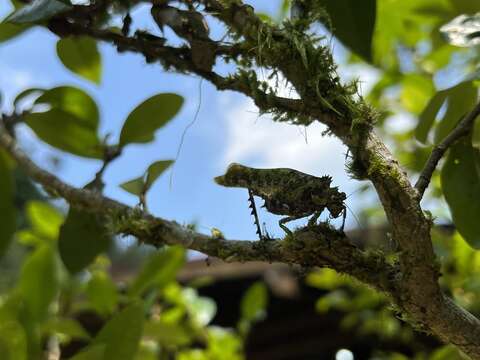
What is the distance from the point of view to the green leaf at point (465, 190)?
47 cm

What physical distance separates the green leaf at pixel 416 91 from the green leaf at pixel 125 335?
0.60 meters

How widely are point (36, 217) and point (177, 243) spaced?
0.56 metres

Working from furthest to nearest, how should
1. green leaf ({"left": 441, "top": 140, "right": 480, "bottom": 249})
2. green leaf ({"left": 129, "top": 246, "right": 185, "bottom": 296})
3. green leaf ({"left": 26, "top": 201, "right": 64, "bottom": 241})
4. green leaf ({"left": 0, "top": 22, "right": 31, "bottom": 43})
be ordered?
green leaf ({"left": 26, "top": 201, "right": 64, "bottom": 241}), green leaf ({"left": 129, "top": 246, "right": 185, "bottom": 296}), green leaf ({"left": 0, "top": 22, "right": 31, "bottom": 43}), green leaf ({"left": 441, "top": 140, "right": 480, "bottom": 249})

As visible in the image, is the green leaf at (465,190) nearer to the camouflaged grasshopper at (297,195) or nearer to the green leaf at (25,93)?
the camouflaged grasshopper at (297,195)

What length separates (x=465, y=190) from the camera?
0.47 metres

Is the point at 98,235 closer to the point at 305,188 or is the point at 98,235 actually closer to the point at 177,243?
the point at 177,243

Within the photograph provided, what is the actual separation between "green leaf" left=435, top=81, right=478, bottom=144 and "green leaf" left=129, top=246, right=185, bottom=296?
1.03 ft

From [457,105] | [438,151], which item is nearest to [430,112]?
[457,105]

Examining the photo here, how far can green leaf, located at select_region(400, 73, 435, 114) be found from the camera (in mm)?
960

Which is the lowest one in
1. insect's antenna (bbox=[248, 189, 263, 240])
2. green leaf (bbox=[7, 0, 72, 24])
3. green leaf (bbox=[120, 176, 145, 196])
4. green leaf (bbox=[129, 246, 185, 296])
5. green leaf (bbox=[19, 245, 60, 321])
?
green leaf (bbox=[19, 245, 60, 321])

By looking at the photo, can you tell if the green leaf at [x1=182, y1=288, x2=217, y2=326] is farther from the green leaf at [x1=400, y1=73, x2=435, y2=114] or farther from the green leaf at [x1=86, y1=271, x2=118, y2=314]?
the green leaf at [x1=400, y1=73, x2=435, y2=114]

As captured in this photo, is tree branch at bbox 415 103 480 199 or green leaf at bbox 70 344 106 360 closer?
tree branch at bbox 415 103 480 199

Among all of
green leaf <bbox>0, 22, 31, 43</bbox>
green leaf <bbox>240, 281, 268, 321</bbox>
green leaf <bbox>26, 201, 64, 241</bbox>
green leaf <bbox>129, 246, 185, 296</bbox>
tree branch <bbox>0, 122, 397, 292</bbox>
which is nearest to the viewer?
tree branch <bbox>0, 122, 397, 292</bbox>

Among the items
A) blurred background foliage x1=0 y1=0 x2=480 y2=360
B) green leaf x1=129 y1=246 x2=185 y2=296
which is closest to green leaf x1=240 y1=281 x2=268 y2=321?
blurred background foliage x1=0 y1=0 x2=480 y2=360
